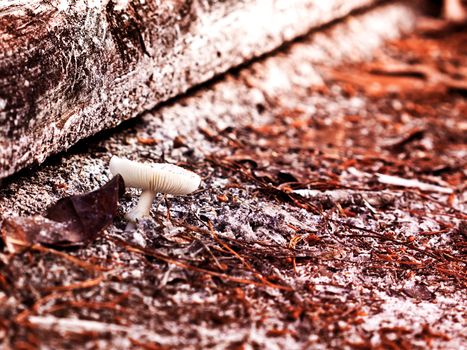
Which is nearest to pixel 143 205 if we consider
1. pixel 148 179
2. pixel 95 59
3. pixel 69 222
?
pixel 148 179

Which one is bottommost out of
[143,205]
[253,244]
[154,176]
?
[253,244]

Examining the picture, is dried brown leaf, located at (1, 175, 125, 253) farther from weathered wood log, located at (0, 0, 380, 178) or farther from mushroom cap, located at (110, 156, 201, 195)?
weathered wood log, located at (0, 0, 380, 178)

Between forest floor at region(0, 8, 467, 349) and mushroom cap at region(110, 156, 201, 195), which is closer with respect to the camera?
forest floor at region(0, 8, 467, 349)

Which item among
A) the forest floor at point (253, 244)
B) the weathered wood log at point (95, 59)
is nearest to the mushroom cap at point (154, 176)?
the forest floor at point (253, 244)

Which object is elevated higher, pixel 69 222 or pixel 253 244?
pixel 69 222

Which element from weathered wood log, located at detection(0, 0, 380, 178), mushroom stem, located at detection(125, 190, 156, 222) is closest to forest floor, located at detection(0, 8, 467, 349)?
mushroom stem, located at detection(125, 190, 156, 222)

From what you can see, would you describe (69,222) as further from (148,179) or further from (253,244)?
(253,244)

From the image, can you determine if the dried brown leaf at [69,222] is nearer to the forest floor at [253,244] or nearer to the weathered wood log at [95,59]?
the forest floor at [253,244]
